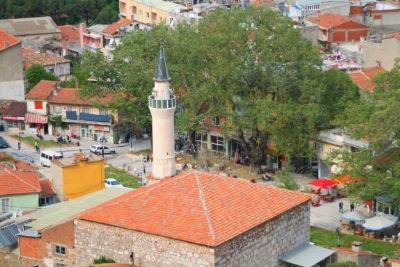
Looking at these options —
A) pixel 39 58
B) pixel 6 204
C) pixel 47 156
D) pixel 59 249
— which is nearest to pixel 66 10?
pixel 39 58

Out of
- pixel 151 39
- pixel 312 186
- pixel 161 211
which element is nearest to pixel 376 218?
pixel 312 186

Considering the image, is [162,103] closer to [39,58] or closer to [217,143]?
[217,143]

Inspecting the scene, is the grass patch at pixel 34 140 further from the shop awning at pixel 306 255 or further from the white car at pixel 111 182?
the shop awning at pixel 306 255

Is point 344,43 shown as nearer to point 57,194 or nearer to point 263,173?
point 263,173

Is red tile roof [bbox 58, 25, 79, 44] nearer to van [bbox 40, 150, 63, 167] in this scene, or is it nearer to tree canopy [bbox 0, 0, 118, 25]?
tree canopy [bbox 0, 0, 118, 25]

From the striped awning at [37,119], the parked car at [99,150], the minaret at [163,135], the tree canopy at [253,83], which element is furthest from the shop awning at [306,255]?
the striped awning at [37,119]

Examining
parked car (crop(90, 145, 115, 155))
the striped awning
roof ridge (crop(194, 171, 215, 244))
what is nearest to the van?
parked car (crop(90, 145, 115, 155))
